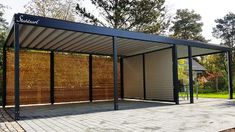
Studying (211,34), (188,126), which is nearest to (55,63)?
(188,126)

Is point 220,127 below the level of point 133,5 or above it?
below

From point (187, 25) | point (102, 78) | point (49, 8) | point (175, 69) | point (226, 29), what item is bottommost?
point (102, 78)

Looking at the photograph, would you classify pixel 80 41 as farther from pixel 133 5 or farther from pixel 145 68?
pixel 133 5

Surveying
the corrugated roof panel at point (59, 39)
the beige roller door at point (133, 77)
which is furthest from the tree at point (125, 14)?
the corrugated roof panel at point (59, 39)

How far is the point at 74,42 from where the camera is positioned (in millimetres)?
10742

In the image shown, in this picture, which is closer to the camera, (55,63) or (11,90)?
(11,90)

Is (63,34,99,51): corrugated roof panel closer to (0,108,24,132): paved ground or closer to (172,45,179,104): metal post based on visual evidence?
(172,45,179,104): metal post

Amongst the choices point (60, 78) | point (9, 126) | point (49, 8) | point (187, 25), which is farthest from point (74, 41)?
point (187, 25)

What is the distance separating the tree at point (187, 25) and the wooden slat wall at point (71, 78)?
24716 millimetres

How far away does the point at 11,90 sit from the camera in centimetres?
1098

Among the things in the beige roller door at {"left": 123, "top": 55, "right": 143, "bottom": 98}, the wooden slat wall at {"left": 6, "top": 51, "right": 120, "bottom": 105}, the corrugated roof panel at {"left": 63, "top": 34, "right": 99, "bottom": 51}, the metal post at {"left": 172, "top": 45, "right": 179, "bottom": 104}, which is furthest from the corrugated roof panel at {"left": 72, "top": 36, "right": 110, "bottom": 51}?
the beige roller door at {"left": 123, "top": 55, "right": 143, "bottom": 98}

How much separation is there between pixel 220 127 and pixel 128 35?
16.0 feet

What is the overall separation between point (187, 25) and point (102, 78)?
25.2 metres

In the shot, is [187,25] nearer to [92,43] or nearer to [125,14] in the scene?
[125,14]
